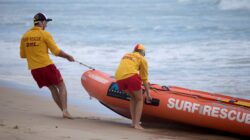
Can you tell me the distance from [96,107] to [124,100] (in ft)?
5.38

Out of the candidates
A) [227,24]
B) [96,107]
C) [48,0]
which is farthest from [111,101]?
[48,0]

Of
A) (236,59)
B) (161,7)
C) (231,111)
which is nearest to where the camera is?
(231,111)

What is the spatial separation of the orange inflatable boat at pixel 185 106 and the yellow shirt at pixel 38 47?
1.07 meters

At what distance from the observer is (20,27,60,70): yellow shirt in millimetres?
7629

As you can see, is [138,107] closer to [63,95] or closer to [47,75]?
[63,95]

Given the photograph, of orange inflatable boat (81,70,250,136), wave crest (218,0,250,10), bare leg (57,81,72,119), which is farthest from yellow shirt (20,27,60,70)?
wave crest (218,0,250,10)

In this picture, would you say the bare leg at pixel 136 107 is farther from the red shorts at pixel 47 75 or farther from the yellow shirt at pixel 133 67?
the red shorts at pixel 47 75

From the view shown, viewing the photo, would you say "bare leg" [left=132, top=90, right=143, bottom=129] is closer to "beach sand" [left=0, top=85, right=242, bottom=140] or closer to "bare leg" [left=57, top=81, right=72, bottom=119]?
"beach sand" [left=0, top=85, right=242, bottom=140]

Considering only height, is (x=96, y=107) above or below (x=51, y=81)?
below

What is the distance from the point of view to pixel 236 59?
16125mm

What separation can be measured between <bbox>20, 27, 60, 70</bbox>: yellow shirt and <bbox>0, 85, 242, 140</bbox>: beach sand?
0.68 m

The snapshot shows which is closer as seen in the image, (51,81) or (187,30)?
(51,81)

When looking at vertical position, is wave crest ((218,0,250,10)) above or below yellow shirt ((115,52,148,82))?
above

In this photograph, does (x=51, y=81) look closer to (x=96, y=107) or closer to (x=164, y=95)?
(x=164, y=95)
